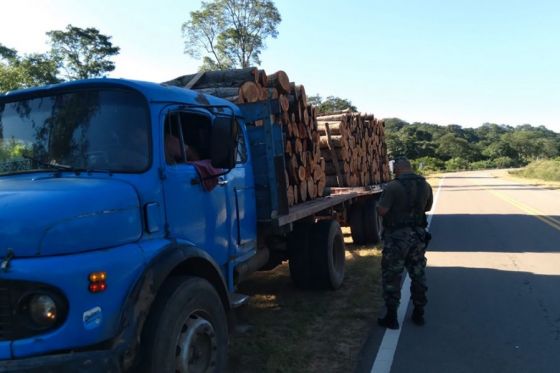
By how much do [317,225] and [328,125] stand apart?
13.0ft

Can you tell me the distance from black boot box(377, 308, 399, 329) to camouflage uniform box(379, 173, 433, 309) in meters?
0.19

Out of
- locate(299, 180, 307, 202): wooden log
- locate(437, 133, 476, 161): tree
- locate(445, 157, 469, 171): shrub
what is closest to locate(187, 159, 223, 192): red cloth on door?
locate(299, 180, 307, 202): wooden log

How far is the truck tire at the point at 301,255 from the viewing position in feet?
22.5

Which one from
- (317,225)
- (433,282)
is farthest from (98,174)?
(433,282)

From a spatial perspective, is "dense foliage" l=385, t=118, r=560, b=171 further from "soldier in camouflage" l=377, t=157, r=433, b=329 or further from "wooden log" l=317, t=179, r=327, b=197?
"soldier in camouflage" l=377, t=157, r=433, b=329

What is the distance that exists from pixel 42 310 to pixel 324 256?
4.50 meters

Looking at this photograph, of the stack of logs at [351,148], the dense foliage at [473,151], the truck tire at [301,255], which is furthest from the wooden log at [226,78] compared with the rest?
the dense foliage at [473,151]

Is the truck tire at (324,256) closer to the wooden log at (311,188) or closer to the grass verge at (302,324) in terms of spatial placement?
the grass verge at (302,324)

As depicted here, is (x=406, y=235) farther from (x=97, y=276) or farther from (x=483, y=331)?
(x=97, y=276)

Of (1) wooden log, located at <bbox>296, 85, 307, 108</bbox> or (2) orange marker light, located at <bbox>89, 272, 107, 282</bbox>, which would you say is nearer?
(2) orange marker light, located at <bbox>89, 272, 107, 282</bbox>

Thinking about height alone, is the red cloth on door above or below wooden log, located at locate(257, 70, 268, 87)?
below

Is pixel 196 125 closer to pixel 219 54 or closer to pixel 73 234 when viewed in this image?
pixel 73 234

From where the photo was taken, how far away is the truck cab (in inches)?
105

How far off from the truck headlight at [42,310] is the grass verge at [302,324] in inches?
86.3
